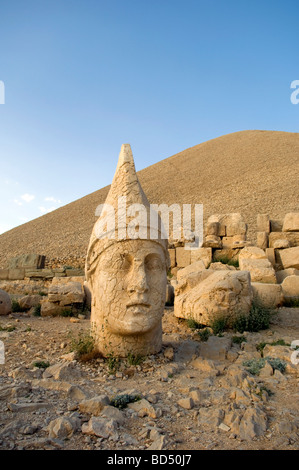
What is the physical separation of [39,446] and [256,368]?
2590mm

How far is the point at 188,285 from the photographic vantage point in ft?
22.3

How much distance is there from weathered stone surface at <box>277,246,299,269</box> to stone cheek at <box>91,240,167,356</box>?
736 centimetres

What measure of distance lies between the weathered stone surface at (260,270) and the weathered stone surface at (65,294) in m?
4.28

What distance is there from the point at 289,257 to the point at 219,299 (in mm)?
5552

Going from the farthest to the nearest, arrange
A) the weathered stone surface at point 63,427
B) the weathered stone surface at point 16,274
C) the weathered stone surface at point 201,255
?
Answer: the weathered stone surface at point 16,274 < the weathered stone surface at point 201,255 < the weathered stone surface at point 63,427

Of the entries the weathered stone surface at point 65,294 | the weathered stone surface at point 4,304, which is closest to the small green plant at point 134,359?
the weathered stone surface at point 65,294

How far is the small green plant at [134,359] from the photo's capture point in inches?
152

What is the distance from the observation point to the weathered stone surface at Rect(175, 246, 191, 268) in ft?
39.6

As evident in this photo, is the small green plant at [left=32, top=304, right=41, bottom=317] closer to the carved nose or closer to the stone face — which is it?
the stone face

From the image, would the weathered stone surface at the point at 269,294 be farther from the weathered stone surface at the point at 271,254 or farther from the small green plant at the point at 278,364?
the weathered stone surface at the point at 271,254

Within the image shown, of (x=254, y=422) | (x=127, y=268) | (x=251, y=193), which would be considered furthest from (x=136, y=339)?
(x=251, y=193)

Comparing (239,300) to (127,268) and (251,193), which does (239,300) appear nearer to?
(127,268)

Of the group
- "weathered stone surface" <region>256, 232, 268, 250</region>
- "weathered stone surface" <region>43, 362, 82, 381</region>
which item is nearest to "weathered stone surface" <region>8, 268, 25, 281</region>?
"weathered stone surface" <region>256, 232, 268, 250</region>

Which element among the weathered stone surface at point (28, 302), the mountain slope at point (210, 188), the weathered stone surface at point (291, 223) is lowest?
→ the weathered stone surface at point (28, 302)
